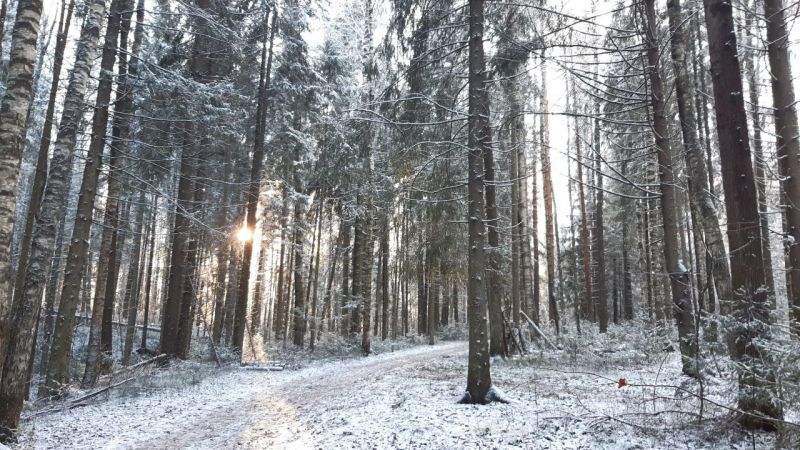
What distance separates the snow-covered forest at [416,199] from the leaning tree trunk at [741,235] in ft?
0.08

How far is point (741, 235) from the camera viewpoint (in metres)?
4.94

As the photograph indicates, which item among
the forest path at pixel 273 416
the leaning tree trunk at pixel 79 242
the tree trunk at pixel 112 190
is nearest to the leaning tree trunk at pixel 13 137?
the forest path at pixel 273 416

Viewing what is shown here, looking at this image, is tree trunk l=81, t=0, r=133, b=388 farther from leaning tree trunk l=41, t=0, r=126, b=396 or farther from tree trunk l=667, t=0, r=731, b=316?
tree trunk l=667, t=0, r=731, b=316

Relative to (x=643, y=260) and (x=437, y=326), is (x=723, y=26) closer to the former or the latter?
(x=643, y=260)

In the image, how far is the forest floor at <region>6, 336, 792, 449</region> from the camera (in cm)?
542

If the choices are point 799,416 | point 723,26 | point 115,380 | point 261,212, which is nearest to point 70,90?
point 115,380

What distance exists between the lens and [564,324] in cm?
1988

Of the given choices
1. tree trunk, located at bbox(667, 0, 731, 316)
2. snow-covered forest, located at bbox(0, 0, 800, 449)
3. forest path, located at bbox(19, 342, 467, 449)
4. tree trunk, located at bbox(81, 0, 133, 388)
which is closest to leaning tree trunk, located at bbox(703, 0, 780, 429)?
snow-covered forest, located at bbox(0, 0, 800, 449)

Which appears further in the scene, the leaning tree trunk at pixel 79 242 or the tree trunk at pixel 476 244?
the leaning tree trunk at pixel 79 242

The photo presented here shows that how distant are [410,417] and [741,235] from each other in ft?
16.2

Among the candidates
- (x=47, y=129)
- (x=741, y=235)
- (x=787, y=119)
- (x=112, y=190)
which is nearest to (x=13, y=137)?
(x=112, y=190)

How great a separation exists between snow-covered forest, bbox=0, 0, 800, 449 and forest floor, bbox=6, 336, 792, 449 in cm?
6

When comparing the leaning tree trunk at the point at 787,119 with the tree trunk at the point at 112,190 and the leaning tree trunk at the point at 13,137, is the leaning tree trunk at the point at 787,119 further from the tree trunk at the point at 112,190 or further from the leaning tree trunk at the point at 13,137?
the tree trunk at the point at 112,190

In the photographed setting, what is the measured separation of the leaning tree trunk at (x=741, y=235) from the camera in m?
4.47
